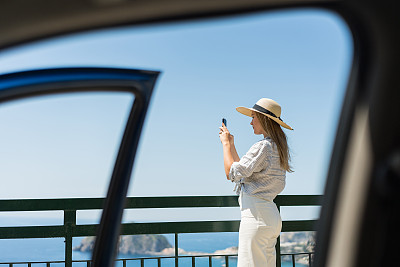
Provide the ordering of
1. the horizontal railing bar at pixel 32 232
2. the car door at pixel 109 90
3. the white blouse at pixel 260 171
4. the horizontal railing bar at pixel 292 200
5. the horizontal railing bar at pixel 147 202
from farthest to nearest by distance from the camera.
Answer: the horizontal railing bar at pixel 292 200 < the horizontal railing bar at pixel 147 202 < the horizontal railing bar at pixel 32 232 < the white blouse at pixel 260 171 < the car door at pixel 109 90

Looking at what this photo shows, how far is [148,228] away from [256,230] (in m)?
0.98

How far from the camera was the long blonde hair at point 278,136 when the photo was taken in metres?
2.10

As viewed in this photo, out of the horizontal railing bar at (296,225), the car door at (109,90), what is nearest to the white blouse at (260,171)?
the horizontal railing bar at (296,225)

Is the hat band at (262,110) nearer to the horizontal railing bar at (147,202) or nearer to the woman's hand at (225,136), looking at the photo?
the woman's hand at (225,136)

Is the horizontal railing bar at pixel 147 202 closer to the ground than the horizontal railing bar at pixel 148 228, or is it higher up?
higher up

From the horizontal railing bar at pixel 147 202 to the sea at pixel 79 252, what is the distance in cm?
17

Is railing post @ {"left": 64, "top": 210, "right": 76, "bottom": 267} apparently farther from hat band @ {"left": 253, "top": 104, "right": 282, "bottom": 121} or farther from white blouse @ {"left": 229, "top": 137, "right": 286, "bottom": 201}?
hat band @ {"left": 253, "top": 104, "right": 282, "bottom": 121}

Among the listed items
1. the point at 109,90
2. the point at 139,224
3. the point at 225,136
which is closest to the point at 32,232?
the point at 139,224

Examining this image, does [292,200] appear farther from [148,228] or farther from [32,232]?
[32,232]

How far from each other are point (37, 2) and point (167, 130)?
14.9 metres

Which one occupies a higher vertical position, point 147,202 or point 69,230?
point 147,202

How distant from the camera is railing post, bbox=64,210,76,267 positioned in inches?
104

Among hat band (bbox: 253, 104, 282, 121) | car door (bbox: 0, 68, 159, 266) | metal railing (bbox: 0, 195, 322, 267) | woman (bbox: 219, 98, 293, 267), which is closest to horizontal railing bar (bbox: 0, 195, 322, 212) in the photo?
metal railing (bbox: 0, 195, 322, 267)

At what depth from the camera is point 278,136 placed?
212 centimetres
